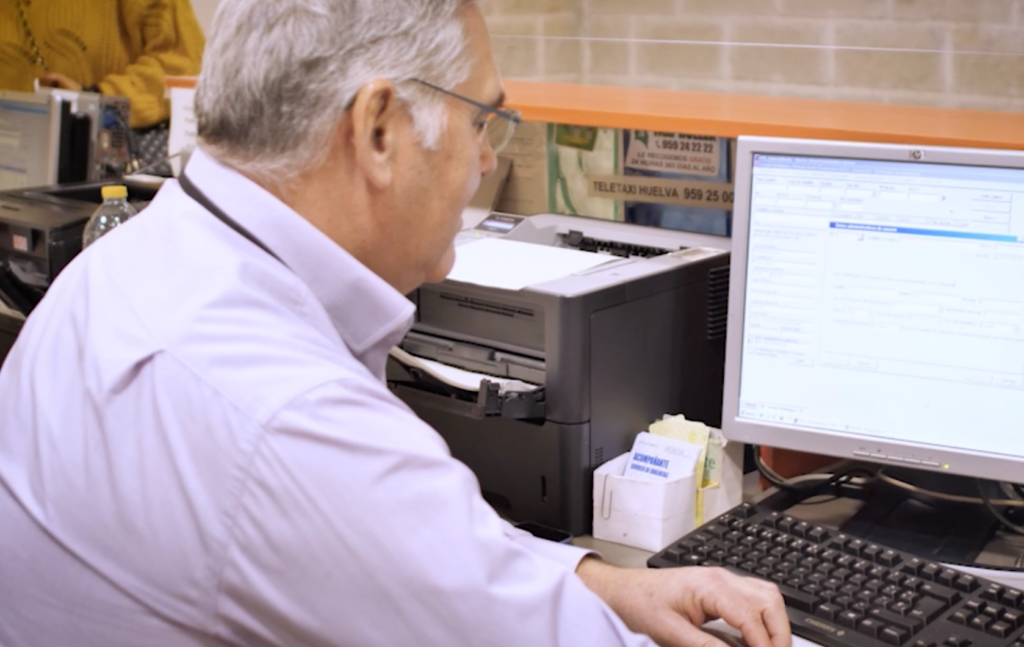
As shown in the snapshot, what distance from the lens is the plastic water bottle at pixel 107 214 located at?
7.27ft

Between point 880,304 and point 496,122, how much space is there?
508 millimetres

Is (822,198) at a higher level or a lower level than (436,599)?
higher

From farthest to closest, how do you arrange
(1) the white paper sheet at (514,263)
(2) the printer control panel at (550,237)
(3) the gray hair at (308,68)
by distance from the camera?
(2) the printer control panel at (550,237)
(1) the white paper sheet at (514,263)
(3) the gray hair at (308,68)

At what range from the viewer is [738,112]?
171cm

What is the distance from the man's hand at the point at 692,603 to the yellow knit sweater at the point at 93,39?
2688mm

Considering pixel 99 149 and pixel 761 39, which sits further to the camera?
pixel 761 39

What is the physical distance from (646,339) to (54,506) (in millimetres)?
842

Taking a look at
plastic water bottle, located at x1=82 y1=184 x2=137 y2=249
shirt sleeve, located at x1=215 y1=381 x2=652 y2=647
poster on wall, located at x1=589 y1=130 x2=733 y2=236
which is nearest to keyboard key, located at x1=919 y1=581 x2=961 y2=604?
shirt sleeve, located at x1=215 y1=381 x2=652 y2=647

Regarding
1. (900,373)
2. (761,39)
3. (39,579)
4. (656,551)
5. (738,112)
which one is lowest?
(656,551)

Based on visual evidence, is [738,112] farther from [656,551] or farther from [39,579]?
[39,579]

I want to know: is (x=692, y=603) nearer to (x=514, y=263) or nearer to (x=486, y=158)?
(x=486, y=158)

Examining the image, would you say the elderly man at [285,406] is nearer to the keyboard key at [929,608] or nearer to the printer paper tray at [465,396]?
the keyboard key at [929,608]

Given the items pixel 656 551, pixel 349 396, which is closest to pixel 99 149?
pixel 656 551

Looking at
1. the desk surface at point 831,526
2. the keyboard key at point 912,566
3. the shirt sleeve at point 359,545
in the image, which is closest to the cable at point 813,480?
the desk surface at point 831,526
